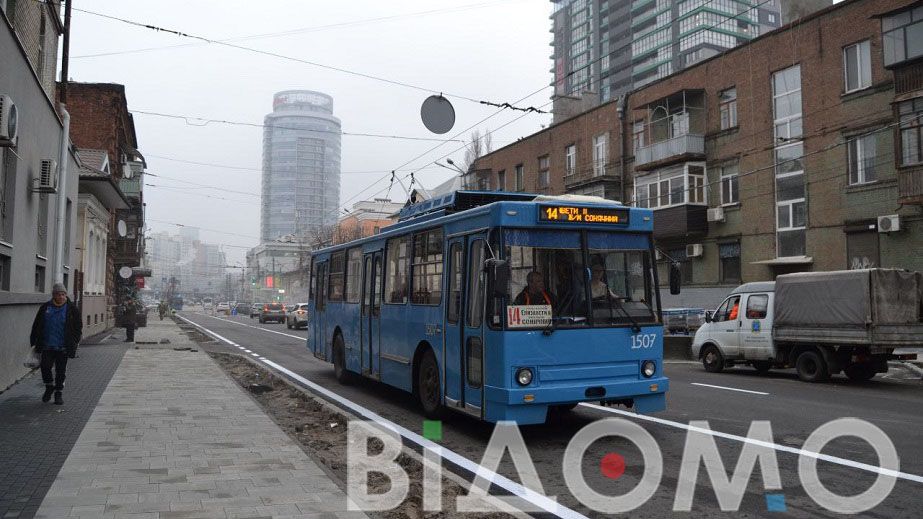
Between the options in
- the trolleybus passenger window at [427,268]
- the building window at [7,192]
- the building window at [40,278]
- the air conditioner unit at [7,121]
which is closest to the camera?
the trolleybus passenger window at [427,268]

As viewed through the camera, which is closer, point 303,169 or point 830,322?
point 830,322

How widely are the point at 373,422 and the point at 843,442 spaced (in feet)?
18.7

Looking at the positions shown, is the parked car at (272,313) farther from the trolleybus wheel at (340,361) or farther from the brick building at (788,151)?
the trolleybus wheel at (340,361)

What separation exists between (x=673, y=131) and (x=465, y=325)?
1185 inches

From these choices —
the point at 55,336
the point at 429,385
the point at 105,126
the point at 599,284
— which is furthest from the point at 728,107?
the point at 105,126

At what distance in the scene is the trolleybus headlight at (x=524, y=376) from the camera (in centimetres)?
773

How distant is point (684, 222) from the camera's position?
33.1 m

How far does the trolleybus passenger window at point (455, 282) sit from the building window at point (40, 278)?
10.6 m

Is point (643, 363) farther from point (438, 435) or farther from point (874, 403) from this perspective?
point (874, 403)

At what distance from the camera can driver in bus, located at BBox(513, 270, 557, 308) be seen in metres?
7.95

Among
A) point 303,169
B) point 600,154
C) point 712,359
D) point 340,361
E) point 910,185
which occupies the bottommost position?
point 712,359

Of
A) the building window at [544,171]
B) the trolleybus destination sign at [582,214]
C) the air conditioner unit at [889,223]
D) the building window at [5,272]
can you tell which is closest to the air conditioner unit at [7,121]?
the building window at [5,272]
